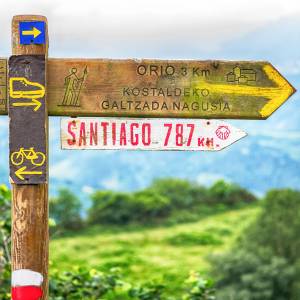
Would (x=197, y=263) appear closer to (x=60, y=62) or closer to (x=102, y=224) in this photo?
(x=102, y=224)

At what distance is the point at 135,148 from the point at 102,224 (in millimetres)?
25791

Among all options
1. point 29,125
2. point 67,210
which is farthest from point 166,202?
point 29,125

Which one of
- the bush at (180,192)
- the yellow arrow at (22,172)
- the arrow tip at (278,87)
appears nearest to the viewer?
the yellow arrow at (22,172)

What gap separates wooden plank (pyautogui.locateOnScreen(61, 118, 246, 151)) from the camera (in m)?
4.85

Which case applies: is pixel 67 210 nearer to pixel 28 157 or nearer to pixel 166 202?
pixel 166 202

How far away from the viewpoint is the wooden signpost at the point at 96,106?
4.84 m

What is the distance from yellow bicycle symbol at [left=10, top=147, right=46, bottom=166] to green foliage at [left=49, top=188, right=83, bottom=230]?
73.3 ft

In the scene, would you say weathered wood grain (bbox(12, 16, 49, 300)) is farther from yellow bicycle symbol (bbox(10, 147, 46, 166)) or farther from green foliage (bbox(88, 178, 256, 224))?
green foliage (bbox(88, 178, 256, 224))

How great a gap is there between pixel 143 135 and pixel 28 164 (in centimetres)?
67

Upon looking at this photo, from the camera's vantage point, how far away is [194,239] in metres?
29.3

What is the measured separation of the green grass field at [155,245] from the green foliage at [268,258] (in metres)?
1.47

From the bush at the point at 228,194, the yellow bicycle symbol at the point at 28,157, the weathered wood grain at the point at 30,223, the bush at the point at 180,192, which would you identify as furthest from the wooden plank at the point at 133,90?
the bush at the point at 228,194

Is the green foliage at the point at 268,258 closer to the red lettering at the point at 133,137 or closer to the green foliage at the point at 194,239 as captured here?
the green foliage at the point at 194,239

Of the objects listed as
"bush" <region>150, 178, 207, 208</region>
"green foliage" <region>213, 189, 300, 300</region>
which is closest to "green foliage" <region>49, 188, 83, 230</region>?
"bush" <region>150, 178, 207, 208</region>
